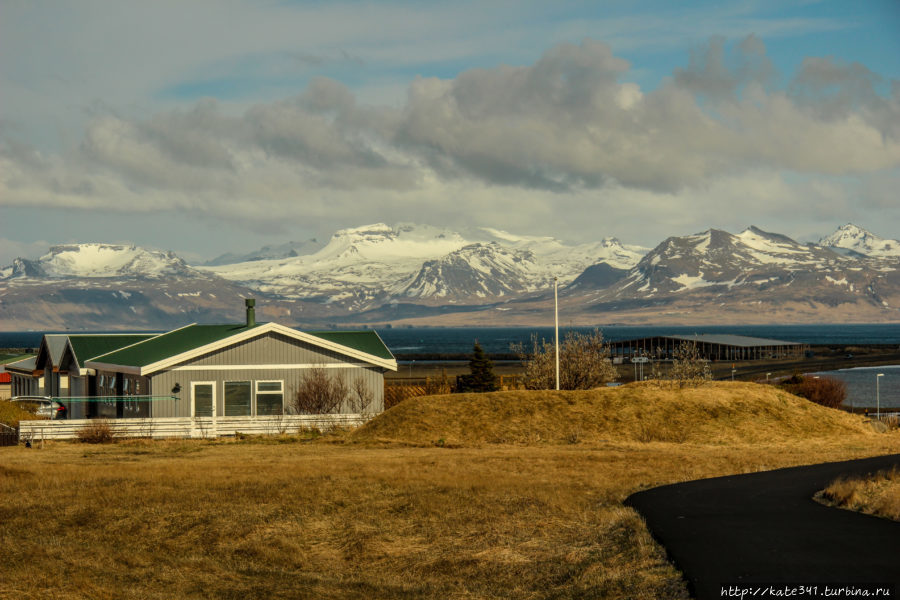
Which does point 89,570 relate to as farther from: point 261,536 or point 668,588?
point 668,588

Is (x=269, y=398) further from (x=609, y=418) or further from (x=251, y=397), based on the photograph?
(x=609, y=418)

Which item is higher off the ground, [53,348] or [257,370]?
[53,348]

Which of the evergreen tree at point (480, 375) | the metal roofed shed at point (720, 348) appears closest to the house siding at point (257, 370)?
the evergreen tree at point (480, 375)

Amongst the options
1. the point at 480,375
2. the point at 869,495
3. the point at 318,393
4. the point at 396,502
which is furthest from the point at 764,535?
the point at 480,375

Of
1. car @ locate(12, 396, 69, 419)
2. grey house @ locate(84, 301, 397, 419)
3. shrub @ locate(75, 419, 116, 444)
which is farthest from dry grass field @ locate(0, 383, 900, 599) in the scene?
car @ locate(12, 396, 69, 419)

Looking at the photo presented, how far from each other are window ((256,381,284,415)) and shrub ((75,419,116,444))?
24.6 ft

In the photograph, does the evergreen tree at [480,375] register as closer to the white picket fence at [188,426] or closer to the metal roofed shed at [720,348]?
the white picket fence at [188,426]

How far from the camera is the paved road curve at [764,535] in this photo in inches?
543

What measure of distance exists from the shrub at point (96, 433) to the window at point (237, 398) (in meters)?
6.25

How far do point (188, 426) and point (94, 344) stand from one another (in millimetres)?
15683

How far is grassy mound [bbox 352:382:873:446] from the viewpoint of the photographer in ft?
128

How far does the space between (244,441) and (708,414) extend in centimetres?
1842

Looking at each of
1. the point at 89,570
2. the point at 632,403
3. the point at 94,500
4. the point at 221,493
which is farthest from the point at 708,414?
the point at 89,570

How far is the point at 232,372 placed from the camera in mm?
46312
